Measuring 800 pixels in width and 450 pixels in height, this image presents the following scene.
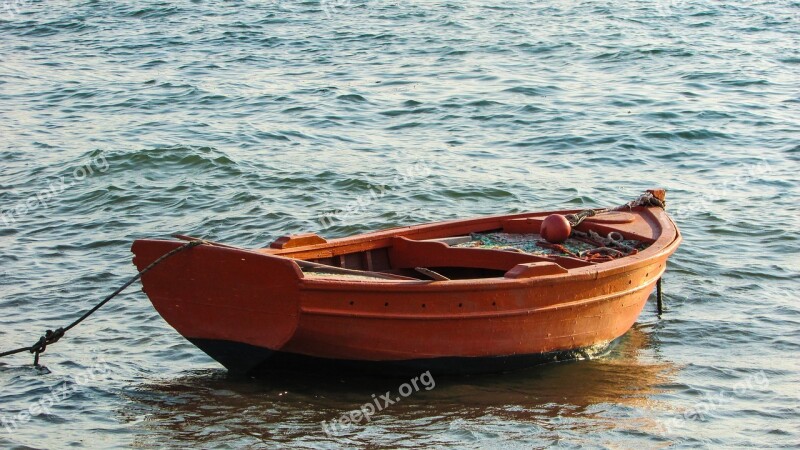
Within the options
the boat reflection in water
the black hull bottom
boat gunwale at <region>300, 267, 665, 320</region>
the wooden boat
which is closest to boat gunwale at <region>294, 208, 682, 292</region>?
the wooden boat

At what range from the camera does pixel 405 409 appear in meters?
7.04

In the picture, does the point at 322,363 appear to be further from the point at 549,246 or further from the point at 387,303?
the point at 549,246

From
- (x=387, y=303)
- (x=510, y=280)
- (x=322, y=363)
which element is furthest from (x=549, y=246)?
(x=322, y=363)

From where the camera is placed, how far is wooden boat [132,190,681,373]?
22.3 ft

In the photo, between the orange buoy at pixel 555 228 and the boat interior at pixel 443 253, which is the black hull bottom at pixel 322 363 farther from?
the orange buoy at pixel 555 228

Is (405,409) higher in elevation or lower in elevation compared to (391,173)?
higher

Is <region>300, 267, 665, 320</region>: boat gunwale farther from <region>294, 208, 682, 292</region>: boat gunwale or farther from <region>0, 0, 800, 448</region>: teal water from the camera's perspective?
<region>0, 0, 800, 448</region>: teal water

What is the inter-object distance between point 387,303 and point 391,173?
6256 mm

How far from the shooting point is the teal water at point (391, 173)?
7.07m

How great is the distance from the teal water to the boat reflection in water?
0.07 ft

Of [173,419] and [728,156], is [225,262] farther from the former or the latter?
[728,156]

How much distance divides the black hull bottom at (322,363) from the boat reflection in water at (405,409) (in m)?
0.08

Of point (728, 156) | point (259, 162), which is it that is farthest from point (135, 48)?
point (728, 156)

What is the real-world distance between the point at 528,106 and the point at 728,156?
334 centimetres
